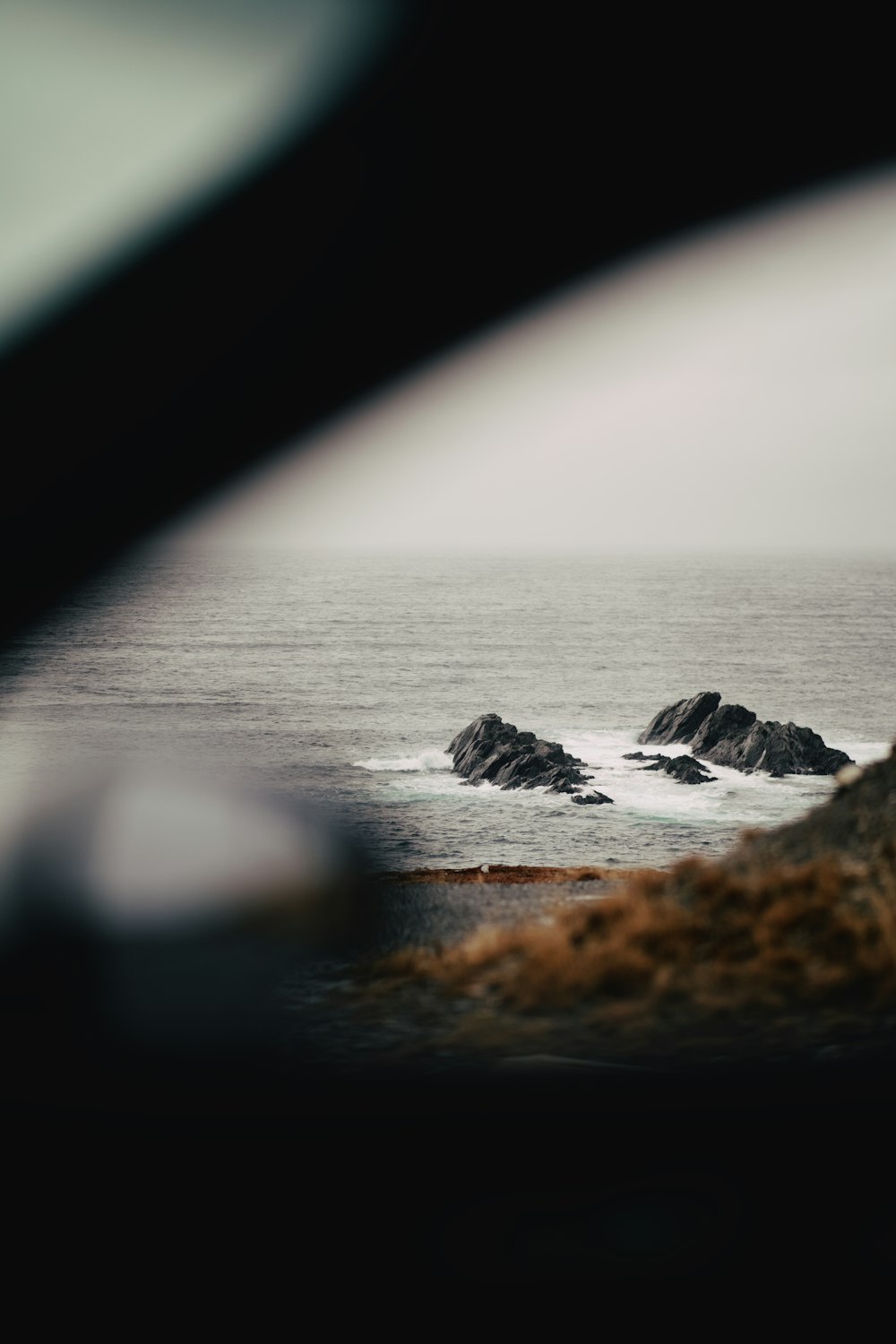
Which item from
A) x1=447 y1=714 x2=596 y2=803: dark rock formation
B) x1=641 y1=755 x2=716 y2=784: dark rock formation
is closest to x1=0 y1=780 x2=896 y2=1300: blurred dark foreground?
x1=447 y1=714 x2=596 y2=803: dark rock formation

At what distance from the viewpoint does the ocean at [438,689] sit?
118ft

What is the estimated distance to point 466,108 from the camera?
5.50m

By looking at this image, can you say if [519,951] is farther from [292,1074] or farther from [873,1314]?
[873,1314]

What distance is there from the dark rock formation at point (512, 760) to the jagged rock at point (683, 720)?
6170 millimetres

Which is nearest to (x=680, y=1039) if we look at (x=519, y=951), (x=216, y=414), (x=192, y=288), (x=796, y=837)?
(x=519, y=951)

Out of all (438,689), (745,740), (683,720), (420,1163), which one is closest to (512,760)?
(683,720)

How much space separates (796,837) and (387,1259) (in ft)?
14.7

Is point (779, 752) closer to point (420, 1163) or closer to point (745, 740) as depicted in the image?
point (745, 740)

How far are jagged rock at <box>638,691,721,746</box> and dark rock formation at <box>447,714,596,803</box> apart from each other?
6170 mm

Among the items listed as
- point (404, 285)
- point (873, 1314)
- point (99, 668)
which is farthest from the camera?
point (99, 668)

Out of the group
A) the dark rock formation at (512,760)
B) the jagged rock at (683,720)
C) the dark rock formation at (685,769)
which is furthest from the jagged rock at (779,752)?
the dark rock formation at (512,760)

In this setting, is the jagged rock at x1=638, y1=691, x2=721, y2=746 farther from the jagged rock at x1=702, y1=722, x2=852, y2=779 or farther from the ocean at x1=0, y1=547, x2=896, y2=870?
the jagged rock at x1=702, y1=722, x2=852, y2=779

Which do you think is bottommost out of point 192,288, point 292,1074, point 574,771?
point 574,771

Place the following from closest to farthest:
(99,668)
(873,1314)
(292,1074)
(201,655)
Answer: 1. (873,1314)
2. (292,1074)
3. (99,668)
4. (201,655)
